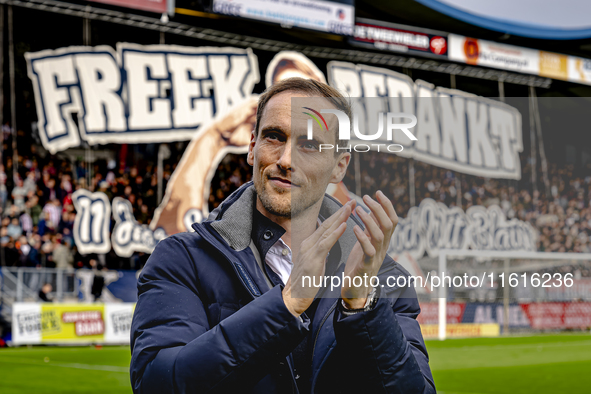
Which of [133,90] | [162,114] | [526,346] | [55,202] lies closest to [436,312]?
[526,346]

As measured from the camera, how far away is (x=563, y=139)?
25484 mm

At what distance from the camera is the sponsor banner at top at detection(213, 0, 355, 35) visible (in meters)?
16.8

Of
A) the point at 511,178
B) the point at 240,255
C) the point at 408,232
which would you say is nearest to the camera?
the point at 240,255

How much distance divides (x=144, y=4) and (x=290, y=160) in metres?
15.1

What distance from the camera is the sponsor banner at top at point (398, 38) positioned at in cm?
1903

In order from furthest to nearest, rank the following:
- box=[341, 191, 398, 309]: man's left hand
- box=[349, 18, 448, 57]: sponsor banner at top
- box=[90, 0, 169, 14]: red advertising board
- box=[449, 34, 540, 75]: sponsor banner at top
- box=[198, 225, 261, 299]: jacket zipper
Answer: box=[449, 34, 540, 75]: sponsor banner at top, box=[349, 18, 448, 57]: sponsor banner at top, box=[90, 0, 169, 14]: red advertising board, box=[198, 225, 261, 299]: jacket zipper, box=[341, 191, 398, 309]: man's left hand

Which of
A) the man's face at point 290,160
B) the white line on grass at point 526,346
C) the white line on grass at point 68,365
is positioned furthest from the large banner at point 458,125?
the man's face at point 290,160

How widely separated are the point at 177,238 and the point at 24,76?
16678mm

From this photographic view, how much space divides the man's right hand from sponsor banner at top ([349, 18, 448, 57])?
717 inches

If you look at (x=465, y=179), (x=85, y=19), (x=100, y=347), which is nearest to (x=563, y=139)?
(x=465, y=179)

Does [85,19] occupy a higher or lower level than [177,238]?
higher

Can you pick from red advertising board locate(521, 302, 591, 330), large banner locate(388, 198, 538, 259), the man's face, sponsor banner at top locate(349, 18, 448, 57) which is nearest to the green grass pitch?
large banner locate(388, 198, 538, 259)

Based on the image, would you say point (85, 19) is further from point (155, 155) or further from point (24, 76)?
point (155, 155)

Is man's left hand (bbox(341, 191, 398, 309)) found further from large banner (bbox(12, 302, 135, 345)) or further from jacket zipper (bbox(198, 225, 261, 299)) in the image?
large banner (bbox(12, 302, 135, 345))
